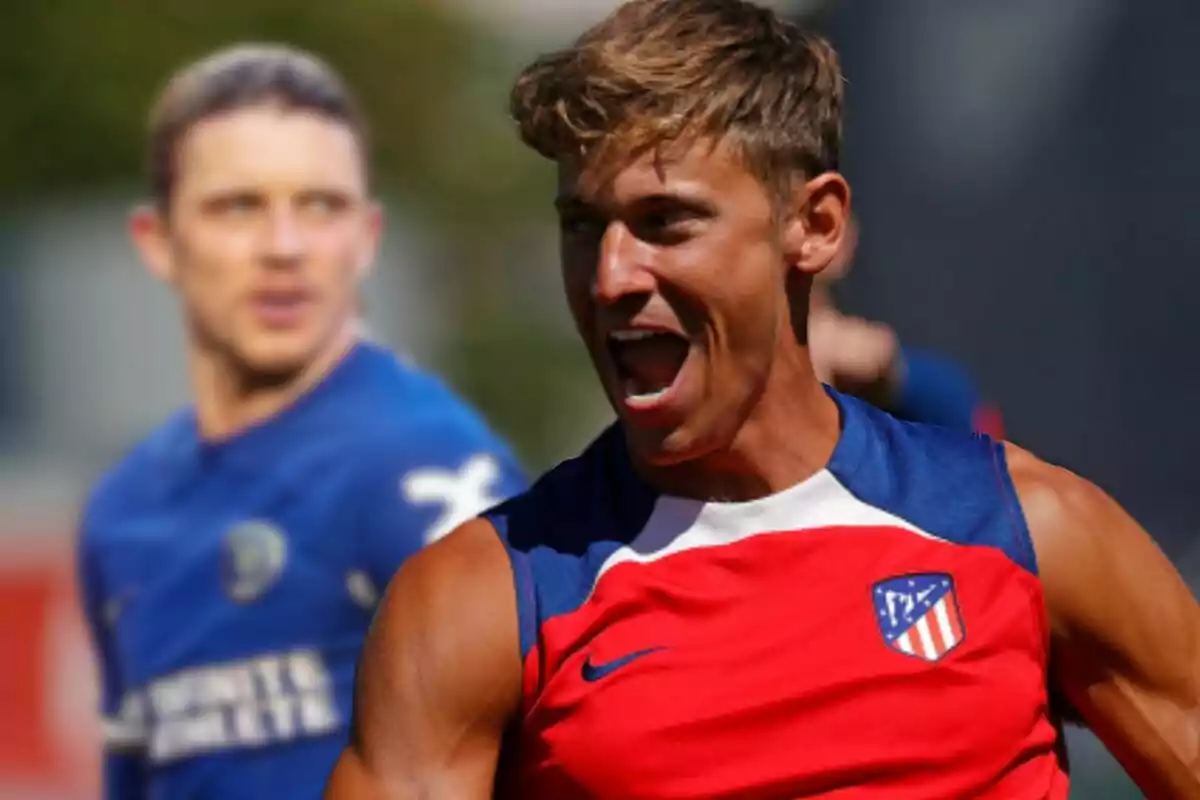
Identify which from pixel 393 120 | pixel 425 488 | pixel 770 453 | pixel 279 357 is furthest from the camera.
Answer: pixel 393 120

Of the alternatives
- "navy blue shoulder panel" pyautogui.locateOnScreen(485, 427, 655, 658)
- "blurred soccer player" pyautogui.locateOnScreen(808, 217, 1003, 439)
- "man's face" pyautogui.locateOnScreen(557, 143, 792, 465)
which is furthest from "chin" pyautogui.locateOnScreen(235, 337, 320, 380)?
"man's face" pyautogui.locateOnScreen(557, 143, 792, 465)

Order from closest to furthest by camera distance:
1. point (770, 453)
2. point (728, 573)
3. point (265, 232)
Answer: point (728, 573) < point (770, 453) < point (265, 232)

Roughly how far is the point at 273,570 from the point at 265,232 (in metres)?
0.74

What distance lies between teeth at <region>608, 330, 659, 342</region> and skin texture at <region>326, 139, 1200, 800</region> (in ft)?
0.06

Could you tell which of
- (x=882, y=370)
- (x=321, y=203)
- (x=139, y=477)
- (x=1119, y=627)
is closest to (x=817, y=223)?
(x=1119, y=627)

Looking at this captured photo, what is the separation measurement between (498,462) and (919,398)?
2.65 feet

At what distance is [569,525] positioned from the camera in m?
2.86

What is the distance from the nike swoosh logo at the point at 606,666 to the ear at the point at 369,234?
2.01 meters

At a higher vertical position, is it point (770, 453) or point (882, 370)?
point (770, 453)

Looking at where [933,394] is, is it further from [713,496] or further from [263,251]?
[713,496]

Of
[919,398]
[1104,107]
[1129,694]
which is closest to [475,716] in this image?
[1129,694]

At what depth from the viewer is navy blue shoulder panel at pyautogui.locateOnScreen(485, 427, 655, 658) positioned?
2.77 meters

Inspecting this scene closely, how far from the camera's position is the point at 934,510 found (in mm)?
2873

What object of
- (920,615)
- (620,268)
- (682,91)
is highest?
(682,91)
